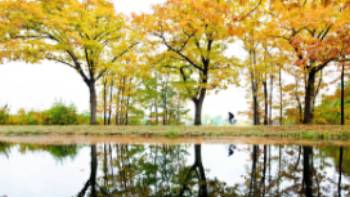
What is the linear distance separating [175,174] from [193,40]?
1993 centimetres

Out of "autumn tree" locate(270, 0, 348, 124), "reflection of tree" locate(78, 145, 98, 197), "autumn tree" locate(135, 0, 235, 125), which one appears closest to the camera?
"reflection of tree" locate(78, 145, 98, 197)

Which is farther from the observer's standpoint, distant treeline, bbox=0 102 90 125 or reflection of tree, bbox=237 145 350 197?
distant treeline, bbox=0 102 90 125

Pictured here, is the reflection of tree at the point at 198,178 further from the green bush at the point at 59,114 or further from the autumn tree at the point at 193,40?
the green bush at the point at 59,114

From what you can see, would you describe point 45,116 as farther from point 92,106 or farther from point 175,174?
point 175,174

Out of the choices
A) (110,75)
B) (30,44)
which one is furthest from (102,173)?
(110,75)

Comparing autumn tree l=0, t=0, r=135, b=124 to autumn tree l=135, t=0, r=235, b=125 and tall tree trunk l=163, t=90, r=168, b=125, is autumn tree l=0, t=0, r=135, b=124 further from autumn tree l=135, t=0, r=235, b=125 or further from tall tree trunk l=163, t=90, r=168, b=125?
tall tree trunk l=163, t=90, r=168, b=125

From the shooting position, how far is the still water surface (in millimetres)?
4938

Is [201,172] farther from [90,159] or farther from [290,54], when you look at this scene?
[290,54]

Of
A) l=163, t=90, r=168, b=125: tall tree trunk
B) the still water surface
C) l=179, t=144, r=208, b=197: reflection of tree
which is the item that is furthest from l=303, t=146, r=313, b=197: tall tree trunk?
l=163, t=90, r=168, b=125: tall tree trunk

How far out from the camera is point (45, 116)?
86.0 feet

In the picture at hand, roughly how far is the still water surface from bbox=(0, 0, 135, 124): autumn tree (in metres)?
16.3

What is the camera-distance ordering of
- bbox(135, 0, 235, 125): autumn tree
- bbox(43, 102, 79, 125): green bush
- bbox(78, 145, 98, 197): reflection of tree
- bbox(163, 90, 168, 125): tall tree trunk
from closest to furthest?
1. bbox(78, 145, 98, 197): reflection of tree
2. bbox(135, 0, 235, 125): autumn tree
3. bbox(43, 102, 79, 125): green bush
4. bbox(163, 90, 168, 125): tall tree trunk

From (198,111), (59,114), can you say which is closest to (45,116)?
(59,114)

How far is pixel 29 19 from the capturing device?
76.8ft
